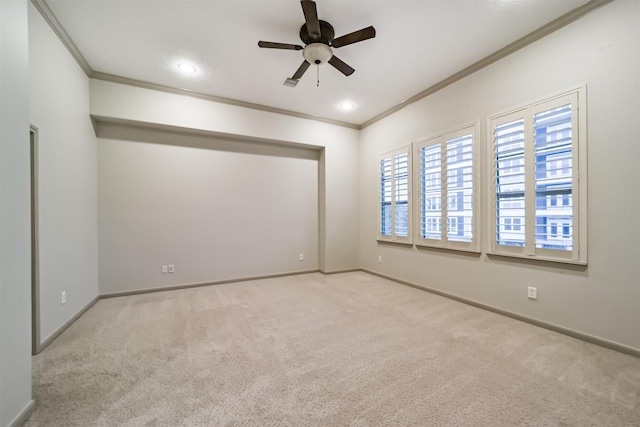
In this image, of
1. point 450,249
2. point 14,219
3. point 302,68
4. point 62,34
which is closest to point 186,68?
point 62,34

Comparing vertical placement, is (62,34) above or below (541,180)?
above

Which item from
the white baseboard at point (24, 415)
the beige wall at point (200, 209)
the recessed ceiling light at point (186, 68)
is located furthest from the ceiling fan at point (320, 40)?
the white baseboard at point (24, 415)

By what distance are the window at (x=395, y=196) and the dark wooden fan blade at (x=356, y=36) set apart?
2181 millimetres

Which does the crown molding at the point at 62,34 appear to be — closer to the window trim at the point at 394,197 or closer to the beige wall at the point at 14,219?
the beige wall at the point at 14,219

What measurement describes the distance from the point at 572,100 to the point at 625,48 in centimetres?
45

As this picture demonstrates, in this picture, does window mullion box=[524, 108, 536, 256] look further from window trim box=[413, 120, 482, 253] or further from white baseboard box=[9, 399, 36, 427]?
white baseboard box=[9, 399, 36, 427]

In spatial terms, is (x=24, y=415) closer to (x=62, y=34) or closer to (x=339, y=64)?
(x=62, y=34)

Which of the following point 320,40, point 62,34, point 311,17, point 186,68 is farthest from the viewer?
point 186,68

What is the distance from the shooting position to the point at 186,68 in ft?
10.5

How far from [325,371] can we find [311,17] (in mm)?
2903

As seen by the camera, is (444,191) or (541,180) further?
(444,191)

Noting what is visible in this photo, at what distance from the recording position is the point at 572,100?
2355 millimetres

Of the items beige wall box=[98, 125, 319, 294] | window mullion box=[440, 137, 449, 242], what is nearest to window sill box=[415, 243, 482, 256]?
window mullion box=[440, 137, 449, 242]

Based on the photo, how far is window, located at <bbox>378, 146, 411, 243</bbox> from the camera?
4.13 meters
